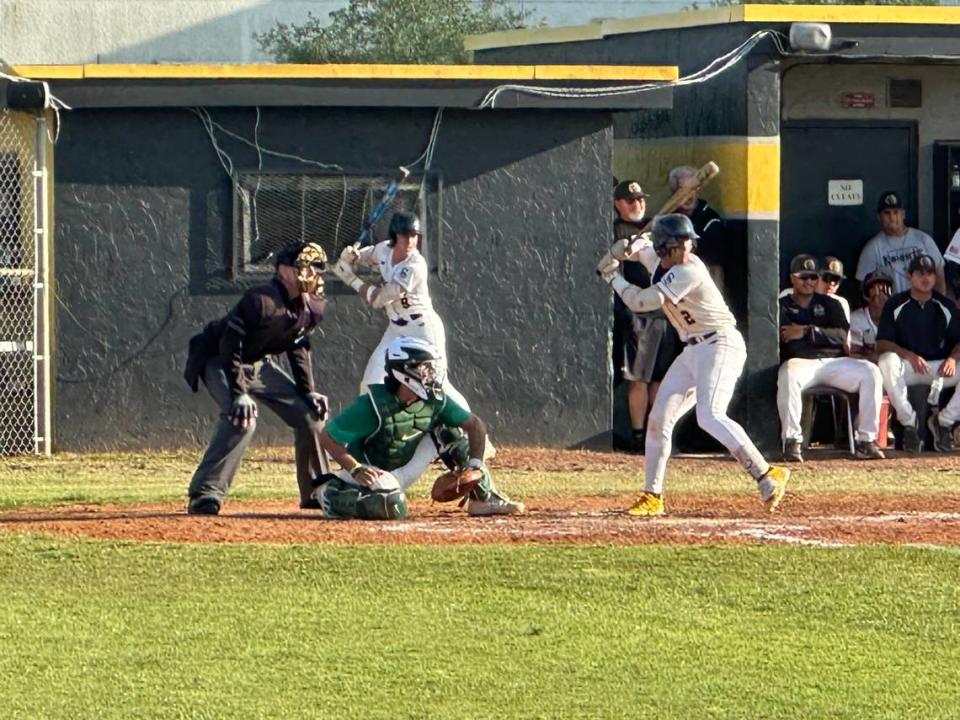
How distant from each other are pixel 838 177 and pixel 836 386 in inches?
114

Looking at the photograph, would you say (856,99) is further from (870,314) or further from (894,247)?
(870,314)

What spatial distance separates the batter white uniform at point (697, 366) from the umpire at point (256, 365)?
5.94 feet

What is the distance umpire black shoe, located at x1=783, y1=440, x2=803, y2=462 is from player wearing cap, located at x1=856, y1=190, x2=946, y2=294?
2147mm

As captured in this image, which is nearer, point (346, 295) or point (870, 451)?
point (870, 451)

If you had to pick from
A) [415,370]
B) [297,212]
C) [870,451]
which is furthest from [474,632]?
[297,212]

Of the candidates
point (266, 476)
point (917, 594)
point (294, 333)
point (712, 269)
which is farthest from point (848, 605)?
point (712, 269)

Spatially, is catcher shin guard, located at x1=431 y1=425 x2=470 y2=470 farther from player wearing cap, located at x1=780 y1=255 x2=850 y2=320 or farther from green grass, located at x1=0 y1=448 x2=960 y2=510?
player wearing cap, located at x1=780 y1=255 x2=850 y2=320

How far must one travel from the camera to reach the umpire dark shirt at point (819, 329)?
16547 millimetres

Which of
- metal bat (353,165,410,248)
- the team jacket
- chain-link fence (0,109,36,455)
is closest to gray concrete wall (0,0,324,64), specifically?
chain-link fence (0,109,36,455)

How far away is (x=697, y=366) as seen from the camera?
11.8 metres

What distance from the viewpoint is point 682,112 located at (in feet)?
57.0

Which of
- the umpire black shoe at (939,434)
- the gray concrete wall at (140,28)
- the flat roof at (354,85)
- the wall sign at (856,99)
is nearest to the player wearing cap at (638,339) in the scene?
the flat roof at (354,85)

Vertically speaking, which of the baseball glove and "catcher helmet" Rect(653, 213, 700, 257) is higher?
"catcher helmet" Rect(653, 213, 700, 257)

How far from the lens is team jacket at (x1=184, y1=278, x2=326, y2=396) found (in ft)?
38.6
